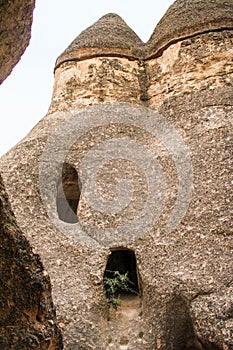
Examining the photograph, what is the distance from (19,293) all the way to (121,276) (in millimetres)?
5555

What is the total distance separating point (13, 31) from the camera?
116 inches

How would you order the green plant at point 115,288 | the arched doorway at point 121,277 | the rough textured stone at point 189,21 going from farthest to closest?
Result: 1. the rough textured stone at point 189,21
2. the arched doorway at point 121,277
3. the green plant at point 115,288

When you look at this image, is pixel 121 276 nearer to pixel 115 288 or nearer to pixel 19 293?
pixel 115 288

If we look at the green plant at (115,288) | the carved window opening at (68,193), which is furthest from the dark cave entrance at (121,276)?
the carved window opening at (68,193)

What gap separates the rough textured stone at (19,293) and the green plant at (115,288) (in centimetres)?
492

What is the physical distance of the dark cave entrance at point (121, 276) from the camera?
27.3ft

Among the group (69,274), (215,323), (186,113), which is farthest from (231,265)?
(186,113)

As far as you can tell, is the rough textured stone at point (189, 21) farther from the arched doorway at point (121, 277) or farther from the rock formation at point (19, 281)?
the rock formation at point (19, 281)

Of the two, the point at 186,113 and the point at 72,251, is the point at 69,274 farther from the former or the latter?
A: the point at 186,113

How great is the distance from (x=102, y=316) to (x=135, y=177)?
10.5 feet

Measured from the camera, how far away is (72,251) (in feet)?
27.4

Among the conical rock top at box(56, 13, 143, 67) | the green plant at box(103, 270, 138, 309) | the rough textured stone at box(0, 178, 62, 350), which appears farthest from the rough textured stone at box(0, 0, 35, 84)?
the conical rock top at box(56, 13, 143, 67)

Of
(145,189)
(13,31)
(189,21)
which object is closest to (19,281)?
(13,31)

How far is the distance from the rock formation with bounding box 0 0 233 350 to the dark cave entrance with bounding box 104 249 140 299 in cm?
4
